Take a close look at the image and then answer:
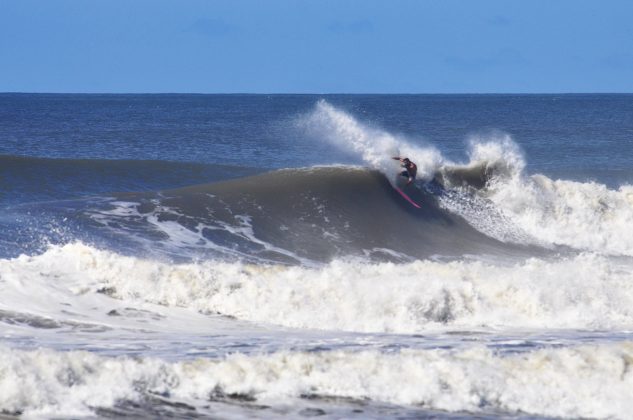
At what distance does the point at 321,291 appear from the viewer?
44.5ft

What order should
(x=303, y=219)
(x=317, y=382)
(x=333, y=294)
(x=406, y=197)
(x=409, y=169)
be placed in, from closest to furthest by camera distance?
1. (x=317, y=382)
2. (x=333, y=294)
3. (x=303, y=219)
4. (x=406, y=197)
5. (x=409, y=169)

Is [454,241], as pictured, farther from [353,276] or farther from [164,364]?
[164,364]

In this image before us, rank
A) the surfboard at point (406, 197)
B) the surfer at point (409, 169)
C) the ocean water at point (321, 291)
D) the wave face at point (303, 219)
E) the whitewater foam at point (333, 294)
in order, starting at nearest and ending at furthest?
the ocean water at point (321, 291)
the whitewater foam at point (333, 294)
the wave face at point (303, 219)
the surfboard at point (406, 197)
the surfer at point (409, 169)

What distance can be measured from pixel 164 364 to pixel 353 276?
206 inches

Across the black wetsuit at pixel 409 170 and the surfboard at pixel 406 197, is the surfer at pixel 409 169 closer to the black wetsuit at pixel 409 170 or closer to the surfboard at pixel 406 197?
the black wetsuit at pixel 409 170

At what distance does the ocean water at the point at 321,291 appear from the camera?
29.9 feet

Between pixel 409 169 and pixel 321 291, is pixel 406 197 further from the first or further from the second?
pixel 321 291

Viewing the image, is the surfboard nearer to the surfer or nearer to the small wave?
the surfer

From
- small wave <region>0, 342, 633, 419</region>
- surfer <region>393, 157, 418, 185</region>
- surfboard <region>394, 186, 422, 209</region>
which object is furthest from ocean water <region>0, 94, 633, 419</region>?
surfer <region>393, 157, 418, 185</region>

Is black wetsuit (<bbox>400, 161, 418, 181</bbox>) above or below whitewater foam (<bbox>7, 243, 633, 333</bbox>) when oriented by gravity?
above

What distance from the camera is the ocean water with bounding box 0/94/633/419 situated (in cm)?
912

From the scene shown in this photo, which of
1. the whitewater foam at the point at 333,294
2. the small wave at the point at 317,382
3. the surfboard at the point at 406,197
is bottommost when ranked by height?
the small wave at the point at 317,382

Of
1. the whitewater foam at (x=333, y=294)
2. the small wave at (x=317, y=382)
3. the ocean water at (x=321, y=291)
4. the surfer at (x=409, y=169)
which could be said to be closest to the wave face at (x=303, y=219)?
the ocean water at (x=321, y=291)

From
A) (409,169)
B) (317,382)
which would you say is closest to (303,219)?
(409,169)
